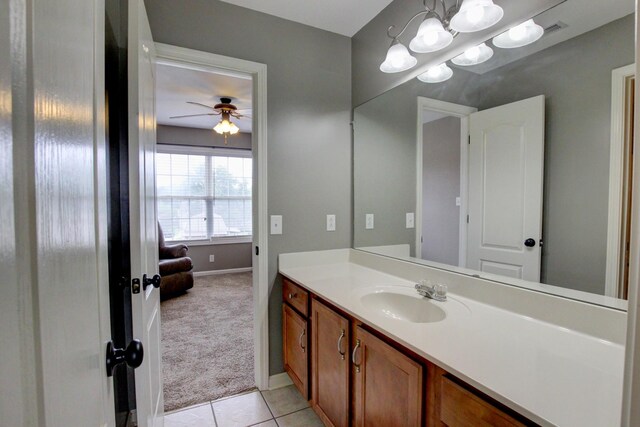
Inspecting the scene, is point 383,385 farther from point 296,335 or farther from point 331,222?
point 331,222

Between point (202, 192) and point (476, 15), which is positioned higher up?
point (476, 15)

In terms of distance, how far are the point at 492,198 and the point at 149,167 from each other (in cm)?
166

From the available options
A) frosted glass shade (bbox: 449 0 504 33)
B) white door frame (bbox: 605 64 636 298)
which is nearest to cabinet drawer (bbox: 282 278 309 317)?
white door frame (bbox: 605 64 636 298)

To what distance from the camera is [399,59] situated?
1.76 meters

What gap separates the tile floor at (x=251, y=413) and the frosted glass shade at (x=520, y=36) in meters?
2.16

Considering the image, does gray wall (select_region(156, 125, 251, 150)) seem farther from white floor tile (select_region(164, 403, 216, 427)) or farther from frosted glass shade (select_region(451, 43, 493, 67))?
frosted glass shade (select_region(451, 43, 493, 67))

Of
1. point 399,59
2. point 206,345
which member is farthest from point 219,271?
point 399,59

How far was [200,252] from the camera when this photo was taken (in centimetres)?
530

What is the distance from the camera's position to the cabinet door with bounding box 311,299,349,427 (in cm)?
140

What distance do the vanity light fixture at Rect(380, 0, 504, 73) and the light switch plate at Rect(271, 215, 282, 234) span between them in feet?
3.81

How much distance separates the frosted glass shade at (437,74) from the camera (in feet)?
5.33

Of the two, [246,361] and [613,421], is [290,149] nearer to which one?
[246,361]

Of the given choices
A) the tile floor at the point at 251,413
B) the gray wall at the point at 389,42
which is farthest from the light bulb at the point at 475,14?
the tile floor at the point at 251,413

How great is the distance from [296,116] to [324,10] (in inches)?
27.1
